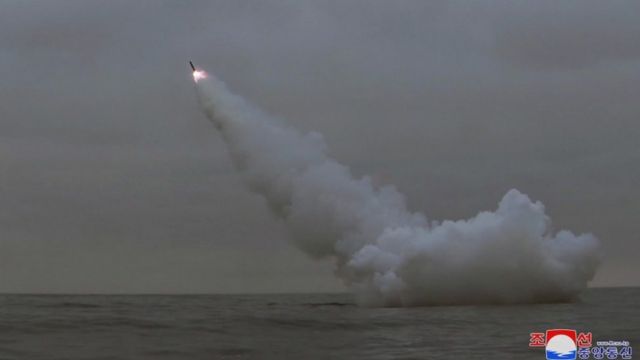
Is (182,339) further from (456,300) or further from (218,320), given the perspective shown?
(456,300)

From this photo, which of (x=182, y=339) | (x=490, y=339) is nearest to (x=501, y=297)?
(x=490, y=339)

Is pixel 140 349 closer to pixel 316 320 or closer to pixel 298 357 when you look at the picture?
pixel 298 357

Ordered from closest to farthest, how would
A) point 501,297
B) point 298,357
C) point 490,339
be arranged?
point 298,357
point 490,339
point 501,297

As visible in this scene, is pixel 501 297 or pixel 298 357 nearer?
pixel 298 357

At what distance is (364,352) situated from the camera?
162 ft

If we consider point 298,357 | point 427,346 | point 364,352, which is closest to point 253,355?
point 298,357

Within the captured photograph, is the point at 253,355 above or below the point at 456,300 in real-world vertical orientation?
below

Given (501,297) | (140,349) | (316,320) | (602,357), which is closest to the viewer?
(602,357)

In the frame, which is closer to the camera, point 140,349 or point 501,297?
point 140,349

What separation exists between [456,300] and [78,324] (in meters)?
47.8

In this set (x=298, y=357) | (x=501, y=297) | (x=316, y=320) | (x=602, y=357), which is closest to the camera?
(x=602, y=357)

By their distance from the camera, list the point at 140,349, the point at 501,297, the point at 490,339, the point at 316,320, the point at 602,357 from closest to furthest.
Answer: the point at 602,357
the point at 140,349
the point at 490,339
the point at 316,320
the point at 501,297

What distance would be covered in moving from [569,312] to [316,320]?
25.7 meters

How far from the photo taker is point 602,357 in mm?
41844
